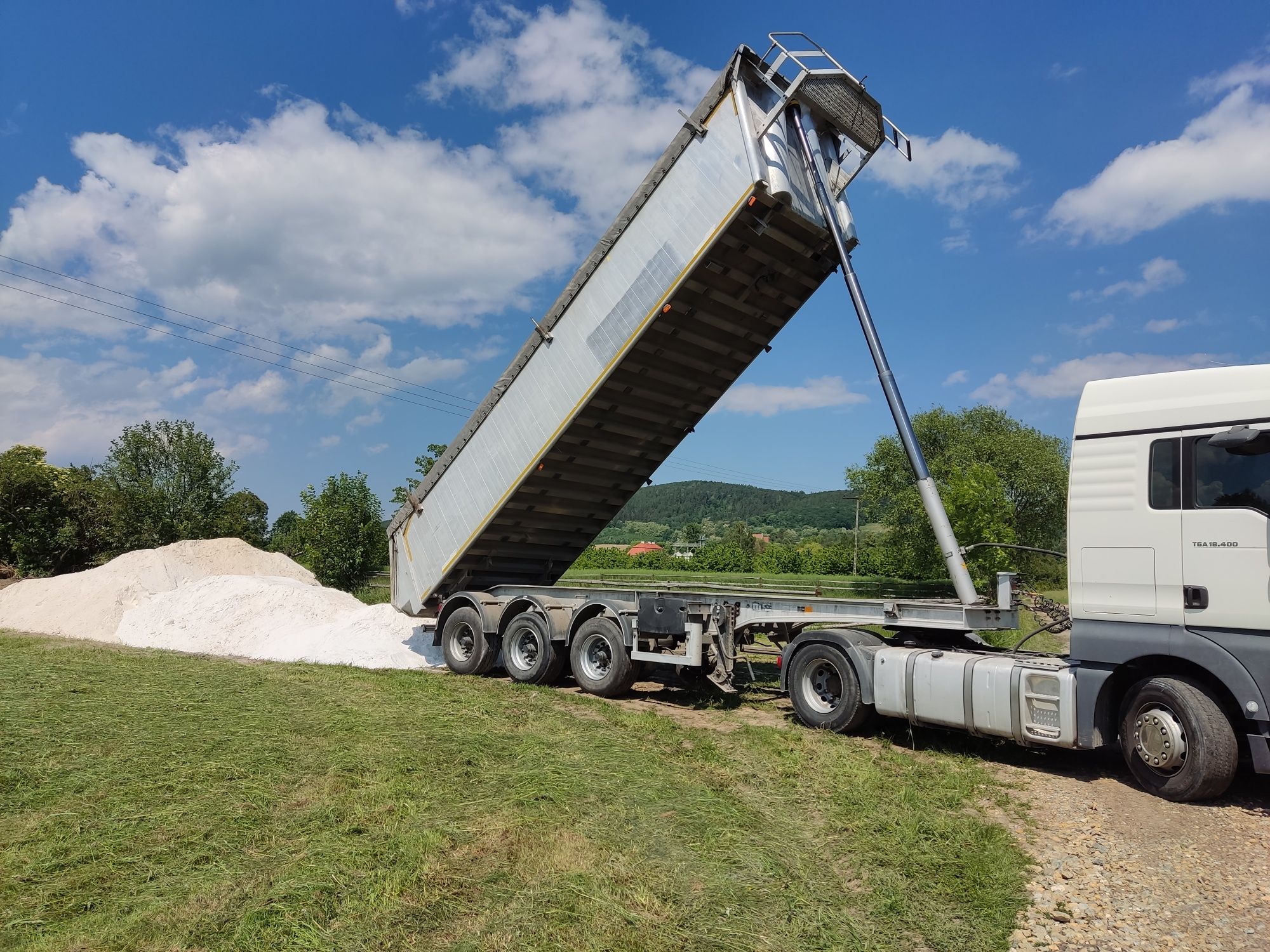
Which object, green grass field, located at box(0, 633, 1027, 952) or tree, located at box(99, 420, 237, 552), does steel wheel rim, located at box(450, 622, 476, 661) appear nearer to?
green grass field, located at box(0, 633, 1027, 952)

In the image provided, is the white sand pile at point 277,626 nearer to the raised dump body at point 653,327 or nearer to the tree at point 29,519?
the raised dump body at point 653,327

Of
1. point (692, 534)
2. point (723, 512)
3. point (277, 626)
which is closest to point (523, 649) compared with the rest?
point (277, 626)

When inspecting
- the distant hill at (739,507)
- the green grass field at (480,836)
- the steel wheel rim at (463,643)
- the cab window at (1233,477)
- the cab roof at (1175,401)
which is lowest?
the green grass field at (480,836)

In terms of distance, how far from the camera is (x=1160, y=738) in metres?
5.97

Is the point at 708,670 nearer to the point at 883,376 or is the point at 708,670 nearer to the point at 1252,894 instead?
the point at 883,376

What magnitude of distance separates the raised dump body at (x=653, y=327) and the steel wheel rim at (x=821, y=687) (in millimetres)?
4016

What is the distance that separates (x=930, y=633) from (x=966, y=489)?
816 inches

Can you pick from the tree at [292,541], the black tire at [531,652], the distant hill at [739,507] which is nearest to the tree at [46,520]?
the tree at [292,541]

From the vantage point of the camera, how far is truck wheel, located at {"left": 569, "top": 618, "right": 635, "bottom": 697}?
980 cm

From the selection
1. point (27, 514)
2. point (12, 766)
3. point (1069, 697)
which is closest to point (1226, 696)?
point (1069, 697)

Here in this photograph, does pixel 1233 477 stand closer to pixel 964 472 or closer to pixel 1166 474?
pixel 1166 474

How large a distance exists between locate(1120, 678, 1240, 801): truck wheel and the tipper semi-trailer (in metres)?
0.02

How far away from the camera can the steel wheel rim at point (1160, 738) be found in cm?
585

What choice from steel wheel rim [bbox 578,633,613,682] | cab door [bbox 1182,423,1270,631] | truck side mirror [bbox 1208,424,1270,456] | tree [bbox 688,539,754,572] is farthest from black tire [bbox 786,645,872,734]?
tree [bbox 688,539,754,572]
